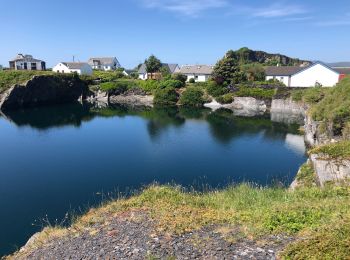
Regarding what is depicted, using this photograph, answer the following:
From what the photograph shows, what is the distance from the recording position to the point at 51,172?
99.0 ft

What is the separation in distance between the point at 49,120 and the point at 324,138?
46945mm

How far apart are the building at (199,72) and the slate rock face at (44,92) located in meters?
28.8

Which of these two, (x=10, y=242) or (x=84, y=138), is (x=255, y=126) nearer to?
(x=84, y=138)

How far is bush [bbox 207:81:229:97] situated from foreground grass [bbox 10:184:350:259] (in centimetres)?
6005

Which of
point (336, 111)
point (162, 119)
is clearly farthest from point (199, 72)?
point (336, 111)

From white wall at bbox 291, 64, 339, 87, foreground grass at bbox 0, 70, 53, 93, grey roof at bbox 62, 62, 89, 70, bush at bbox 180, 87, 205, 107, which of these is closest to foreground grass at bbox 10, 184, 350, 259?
bush at bbox 180, 87, 205, 107

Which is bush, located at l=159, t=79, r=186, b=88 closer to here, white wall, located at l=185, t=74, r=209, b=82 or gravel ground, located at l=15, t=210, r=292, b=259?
white wall, located at l=185, t=74, r=209, b=82

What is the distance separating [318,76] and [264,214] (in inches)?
2654

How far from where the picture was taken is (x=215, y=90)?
75188 millimetres

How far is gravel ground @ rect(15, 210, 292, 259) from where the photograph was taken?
30.8 ft

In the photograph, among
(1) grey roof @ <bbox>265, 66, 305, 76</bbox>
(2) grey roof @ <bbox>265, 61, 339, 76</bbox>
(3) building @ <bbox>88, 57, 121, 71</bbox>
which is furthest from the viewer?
(3) building @ <bbox>88, 57, 121, 71</bbox>

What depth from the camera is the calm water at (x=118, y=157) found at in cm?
2384

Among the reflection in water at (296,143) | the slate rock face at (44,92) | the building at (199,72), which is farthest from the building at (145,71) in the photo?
the reflection in water at (296,143)

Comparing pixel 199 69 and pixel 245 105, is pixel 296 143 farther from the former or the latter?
pixel 199 69
